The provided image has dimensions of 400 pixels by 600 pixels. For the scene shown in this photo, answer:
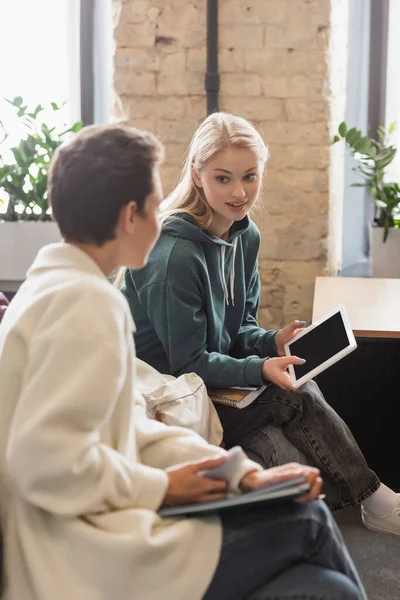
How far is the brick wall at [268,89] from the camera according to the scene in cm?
342

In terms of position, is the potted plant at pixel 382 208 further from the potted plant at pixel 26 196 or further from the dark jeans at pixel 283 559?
the dark jeans at pixel 283 559

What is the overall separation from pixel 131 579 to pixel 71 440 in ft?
0.73

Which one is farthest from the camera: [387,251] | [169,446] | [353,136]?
[387,251]

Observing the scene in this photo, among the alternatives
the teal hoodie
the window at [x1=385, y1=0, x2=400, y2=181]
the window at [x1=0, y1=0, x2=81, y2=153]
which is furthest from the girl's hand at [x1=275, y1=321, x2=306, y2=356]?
the window at [x1=0, y1=0, x2=81, y2=153]

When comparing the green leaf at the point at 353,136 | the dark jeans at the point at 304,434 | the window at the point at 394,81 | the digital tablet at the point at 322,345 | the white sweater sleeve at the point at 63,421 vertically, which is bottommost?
the dark jeans at the point at 304,434

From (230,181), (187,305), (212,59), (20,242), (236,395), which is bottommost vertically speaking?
(236,395)

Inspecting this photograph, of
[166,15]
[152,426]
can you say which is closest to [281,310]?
[166,15]

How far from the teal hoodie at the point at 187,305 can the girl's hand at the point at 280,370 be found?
0.07 feet

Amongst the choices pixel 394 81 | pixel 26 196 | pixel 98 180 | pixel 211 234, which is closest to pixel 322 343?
pixel 211 234

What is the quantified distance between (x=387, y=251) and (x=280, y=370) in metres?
1.61

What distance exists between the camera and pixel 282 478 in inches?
54.4

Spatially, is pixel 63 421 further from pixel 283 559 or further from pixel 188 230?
pixel 188 230

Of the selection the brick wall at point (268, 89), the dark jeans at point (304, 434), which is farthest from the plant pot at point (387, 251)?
the dark jeans at point (304, 434)

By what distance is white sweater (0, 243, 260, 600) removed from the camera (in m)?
1.21
